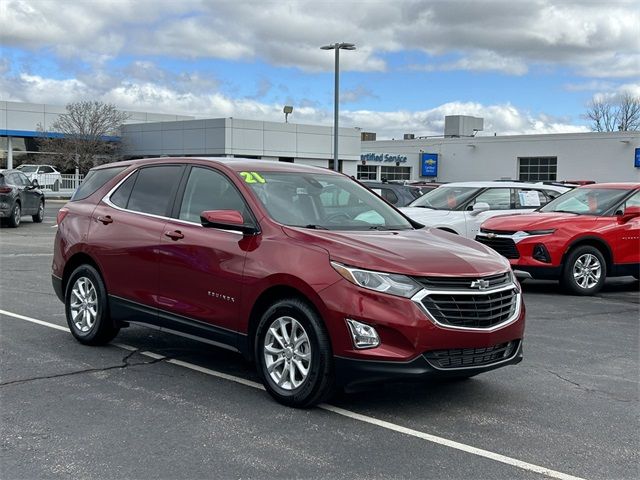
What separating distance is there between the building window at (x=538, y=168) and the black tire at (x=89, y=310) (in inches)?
1939

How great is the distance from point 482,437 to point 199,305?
2.42 metres

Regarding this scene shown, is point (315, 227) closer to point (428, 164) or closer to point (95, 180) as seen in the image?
point (95, 180)

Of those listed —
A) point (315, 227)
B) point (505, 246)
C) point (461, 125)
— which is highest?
point (461, 125)

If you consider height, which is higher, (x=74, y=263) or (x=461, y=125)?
(x=461, y=125)

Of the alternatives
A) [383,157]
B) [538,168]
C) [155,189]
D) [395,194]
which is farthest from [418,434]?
[383,157]

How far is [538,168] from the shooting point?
53.8 metres

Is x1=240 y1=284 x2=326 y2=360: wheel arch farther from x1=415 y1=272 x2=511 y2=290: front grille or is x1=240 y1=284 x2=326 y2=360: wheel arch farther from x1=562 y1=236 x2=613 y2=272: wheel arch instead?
x1=562 y1=236 x2=613 y2=272: wheel arch

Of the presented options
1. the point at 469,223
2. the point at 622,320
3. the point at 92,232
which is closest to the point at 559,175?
the point at 469,223

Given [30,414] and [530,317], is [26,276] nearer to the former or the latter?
[30,414]

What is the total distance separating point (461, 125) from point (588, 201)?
53773mm

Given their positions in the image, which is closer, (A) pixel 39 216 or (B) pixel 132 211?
(B) pixel 132 211

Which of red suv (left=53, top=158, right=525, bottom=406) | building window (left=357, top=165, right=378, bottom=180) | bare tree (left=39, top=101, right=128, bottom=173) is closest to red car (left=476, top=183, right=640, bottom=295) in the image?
red suv (left=53, top=158, right=525, bottom=406)

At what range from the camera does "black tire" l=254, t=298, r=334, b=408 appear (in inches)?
189

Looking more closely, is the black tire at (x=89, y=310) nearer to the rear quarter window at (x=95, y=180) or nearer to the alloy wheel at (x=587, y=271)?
the rear quarter window at (x=95, y=180)
